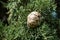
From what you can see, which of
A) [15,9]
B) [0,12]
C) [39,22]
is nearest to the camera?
[39,22]

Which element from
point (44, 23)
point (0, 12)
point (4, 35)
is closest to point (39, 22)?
point (44, 23)

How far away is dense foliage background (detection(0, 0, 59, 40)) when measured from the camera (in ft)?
4.16

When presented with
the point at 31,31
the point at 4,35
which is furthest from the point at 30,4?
the point at 4,35

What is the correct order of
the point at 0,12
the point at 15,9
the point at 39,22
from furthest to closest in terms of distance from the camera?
1. the point at 0,12
2. the point at 15,9
3. the point at 39,22

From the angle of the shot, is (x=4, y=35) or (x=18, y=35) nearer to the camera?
(x=18, y=35)

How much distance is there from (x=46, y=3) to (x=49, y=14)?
0.26ft

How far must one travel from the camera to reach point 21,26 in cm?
131

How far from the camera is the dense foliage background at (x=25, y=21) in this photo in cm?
127

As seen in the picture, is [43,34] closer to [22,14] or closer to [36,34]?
[36,34]

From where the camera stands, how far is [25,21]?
1.30m

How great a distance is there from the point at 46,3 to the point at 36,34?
0.71 ft

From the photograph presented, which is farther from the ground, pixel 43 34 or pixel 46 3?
pixel 46 3

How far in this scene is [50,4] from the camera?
1.30m

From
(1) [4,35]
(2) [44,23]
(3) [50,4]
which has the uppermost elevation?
(3) [50,4]
